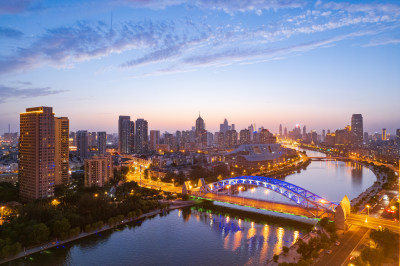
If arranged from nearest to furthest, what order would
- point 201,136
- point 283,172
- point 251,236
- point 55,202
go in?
1. point 251,236
2. point 55,202
3. point 283,172
4. point 201,136

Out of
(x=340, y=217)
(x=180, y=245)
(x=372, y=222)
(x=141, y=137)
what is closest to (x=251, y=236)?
(x=180, y=245)

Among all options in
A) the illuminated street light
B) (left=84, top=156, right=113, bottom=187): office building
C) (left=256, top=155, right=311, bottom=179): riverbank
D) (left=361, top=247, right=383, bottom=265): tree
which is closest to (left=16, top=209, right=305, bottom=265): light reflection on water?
(left=361, top=247, right=383, bottom=265): tree

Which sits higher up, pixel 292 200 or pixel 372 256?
pixel 292 200

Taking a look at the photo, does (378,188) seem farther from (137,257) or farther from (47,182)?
(47,182)

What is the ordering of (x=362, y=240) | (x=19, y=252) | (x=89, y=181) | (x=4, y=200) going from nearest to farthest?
(x=19, y=252), (x=362, y=240), (x=4, y=200), (x=89, y=181)

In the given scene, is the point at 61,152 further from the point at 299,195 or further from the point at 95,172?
the point at 299,195

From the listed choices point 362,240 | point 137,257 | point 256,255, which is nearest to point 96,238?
point 137,257

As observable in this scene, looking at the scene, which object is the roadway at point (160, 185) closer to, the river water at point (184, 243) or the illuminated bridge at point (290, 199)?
the illuminated bridge at point (290, 199)
